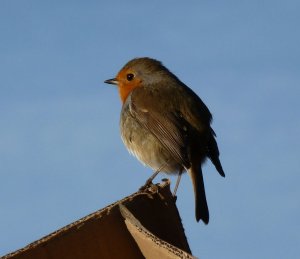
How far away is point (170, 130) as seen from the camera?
597 centimetres

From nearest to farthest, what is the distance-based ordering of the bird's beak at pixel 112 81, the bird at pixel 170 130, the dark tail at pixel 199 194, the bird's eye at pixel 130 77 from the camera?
the dark tail at pixel 199 194 < the bird at pixel 170 130 < the bird's eye at pixel 130 77 < the bird's beak at pixel 112 81

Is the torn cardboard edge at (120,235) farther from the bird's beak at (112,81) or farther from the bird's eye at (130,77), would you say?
the bird's beak at (112,81)

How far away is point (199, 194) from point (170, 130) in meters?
0.64

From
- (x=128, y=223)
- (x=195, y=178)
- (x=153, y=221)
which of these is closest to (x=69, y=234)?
(x=128, y=223)

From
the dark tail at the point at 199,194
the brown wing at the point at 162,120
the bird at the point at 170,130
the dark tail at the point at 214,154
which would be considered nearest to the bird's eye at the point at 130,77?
the bird at the point at 170,130

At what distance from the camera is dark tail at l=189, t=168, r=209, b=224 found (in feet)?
17.8

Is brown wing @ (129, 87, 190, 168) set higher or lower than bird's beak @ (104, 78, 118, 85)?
lower

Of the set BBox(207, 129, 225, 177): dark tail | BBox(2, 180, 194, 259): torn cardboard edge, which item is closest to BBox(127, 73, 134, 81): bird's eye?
BBox(207, 129, 225, 177): dark tail

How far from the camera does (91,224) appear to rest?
120 inches

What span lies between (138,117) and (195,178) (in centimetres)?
88

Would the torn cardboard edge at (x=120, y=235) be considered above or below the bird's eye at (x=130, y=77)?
below

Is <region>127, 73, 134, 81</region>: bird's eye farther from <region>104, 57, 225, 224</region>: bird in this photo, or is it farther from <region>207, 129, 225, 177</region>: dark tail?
<region>207, 129, 225, 177</region>: dark tail

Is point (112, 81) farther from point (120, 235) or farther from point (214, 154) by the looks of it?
point (120, 235)

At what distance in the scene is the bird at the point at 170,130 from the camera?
5875mm
